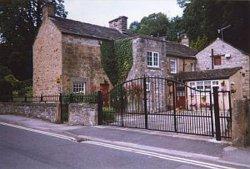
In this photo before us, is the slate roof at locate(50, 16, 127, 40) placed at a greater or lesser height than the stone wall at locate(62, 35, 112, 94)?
greater

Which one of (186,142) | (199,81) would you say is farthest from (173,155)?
(199,81)

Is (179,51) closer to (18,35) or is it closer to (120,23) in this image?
(120,23)

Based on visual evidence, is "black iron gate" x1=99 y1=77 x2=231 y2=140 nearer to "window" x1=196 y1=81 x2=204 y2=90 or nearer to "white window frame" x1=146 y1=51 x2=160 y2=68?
"white window frame" x1=146 y1=51 x2=160 y2=68

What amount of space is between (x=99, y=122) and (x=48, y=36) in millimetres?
13506

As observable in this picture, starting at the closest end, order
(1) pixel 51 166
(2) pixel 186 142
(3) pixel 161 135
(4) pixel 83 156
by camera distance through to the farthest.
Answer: (1) pixel 51 166 < (4) pixel 83 156 < (2) pixel 186 142 < (3) pixel 161 135

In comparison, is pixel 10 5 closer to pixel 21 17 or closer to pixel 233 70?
pixel 21 17

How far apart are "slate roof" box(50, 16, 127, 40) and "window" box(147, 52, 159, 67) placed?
3757mm

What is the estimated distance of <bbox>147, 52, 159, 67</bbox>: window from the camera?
29684mm

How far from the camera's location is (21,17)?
45469mm

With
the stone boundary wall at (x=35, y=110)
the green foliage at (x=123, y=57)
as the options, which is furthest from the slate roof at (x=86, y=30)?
the stone boundary wall at (x=35, y=110)

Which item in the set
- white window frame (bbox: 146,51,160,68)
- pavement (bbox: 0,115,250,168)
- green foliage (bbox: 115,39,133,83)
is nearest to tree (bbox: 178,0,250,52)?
white window frame (bbox: 146,51,160,68)

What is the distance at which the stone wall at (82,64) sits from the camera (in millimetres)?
26000

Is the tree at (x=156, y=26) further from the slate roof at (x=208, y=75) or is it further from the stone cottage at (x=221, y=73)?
the slate roof at (x=208, y=75)

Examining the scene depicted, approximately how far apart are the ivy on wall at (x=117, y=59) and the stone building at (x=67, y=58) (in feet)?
1.70
